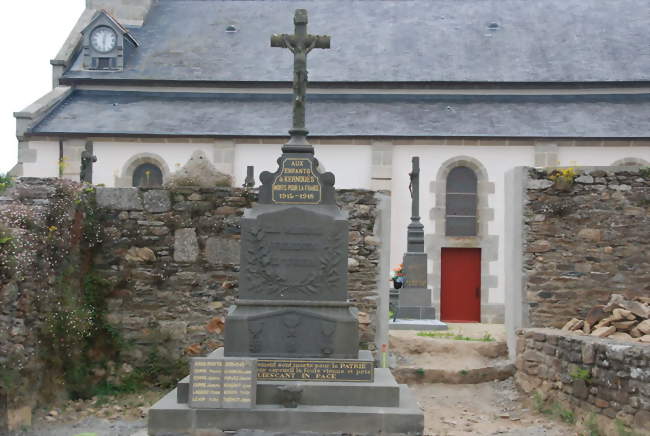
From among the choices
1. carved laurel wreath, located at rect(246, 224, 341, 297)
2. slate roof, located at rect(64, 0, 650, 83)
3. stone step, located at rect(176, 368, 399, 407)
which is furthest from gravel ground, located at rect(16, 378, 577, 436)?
slate roof, located at rect(64, 0, 650, 83)

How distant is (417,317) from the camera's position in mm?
12445

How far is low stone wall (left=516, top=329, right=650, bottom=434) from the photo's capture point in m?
6.08

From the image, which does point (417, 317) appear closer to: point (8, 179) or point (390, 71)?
point (8, 179)

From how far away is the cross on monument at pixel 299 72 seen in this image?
597 cm

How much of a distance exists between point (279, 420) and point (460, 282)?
42.9 ft

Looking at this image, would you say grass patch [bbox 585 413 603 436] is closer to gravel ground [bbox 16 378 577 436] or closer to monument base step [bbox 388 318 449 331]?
gravel ground [bbox 16 378 577 436]

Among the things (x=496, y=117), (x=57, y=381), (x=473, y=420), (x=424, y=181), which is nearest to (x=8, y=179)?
(x=57, y=381)

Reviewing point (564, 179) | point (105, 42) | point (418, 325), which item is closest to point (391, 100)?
point (105, 42)

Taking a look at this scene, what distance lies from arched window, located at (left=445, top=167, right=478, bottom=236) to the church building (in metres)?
0.04

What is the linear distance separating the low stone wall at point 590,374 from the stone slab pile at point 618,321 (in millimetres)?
292

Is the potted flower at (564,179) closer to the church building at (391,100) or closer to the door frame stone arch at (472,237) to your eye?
the church building at (391,100)

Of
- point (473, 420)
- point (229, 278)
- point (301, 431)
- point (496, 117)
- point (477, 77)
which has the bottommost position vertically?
Result: point (473, 420)

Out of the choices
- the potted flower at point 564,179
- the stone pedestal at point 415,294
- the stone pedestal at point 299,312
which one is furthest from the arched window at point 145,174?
the stone pedestal at point 299,312

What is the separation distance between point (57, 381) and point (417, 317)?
700cm
